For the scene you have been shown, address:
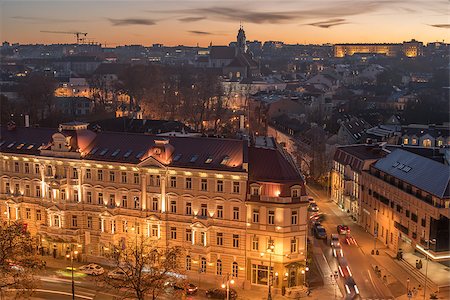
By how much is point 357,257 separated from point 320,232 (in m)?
5.39

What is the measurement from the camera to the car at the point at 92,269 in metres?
47.7

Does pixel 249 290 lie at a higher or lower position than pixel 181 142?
lower

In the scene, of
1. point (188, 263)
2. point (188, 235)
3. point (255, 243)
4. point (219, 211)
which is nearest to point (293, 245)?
point (255, 243)

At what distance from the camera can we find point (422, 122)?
11150 centimetres

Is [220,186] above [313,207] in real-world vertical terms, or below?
above

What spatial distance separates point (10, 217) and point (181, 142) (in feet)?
54.1

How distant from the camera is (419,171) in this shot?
167ft

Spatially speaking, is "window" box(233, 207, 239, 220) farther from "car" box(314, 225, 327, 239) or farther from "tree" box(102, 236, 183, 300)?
"car" box(314, 225, 327, 239)

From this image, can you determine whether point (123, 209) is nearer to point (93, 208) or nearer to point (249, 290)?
point (93, 208)

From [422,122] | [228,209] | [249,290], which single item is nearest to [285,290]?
[249,290]

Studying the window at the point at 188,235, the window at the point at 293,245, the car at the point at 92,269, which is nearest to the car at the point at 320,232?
the window at the point at 293,245

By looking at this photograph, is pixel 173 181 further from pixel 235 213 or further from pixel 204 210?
pixel 235 213

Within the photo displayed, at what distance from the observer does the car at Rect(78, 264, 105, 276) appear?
47656 millimetres

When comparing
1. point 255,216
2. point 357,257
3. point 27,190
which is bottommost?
point 357,257
